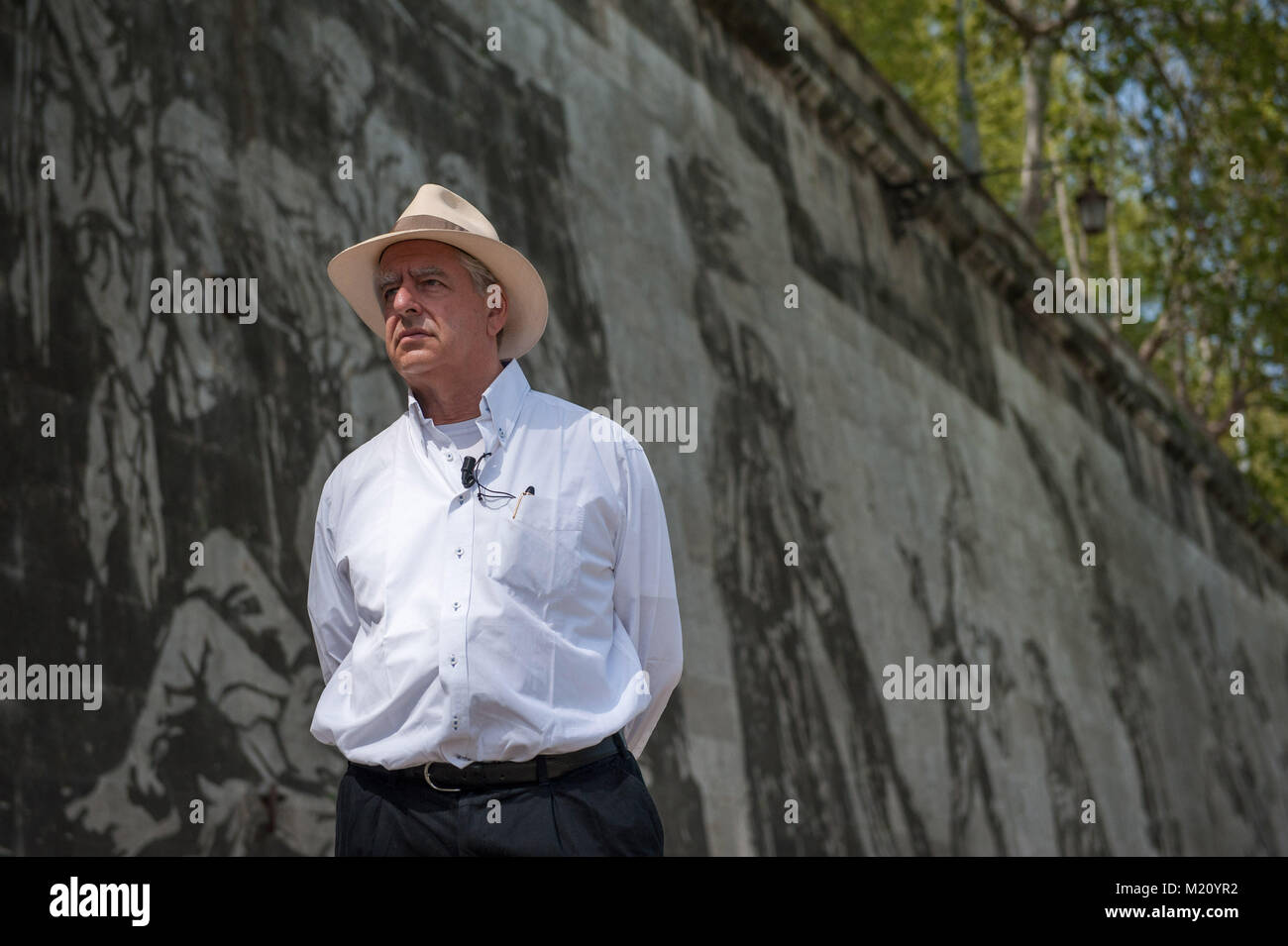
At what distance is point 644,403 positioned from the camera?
11609 mm

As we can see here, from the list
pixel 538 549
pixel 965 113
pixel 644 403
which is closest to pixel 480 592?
pixel 538 549

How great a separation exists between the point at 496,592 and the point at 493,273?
2.80ft

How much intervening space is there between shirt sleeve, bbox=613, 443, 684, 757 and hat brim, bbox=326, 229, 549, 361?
449mm

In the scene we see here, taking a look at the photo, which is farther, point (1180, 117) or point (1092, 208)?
point (1180, 117)

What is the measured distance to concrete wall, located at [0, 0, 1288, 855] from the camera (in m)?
7.12

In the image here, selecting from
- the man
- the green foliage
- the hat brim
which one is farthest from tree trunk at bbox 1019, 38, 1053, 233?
the man

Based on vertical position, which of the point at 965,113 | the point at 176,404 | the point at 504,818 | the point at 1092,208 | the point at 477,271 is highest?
the point at 965,113

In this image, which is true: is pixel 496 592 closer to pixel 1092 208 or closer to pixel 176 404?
pixel 176 404

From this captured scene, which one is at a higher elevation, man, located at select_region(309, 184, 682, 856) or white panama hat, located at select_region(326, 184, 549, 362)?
white panama hat, located at select_region(326, 184, 549, 362)

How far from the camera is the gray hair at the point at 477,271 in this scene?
4.10 m

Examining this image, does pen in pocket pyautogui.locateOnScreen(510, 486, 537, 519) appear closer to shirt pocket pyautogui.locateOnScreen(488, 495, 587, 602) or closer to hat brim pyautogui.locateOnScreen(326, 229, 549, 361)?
shirt pocket pyautogui.locateOnScreen(488, 495, 587, 602)
